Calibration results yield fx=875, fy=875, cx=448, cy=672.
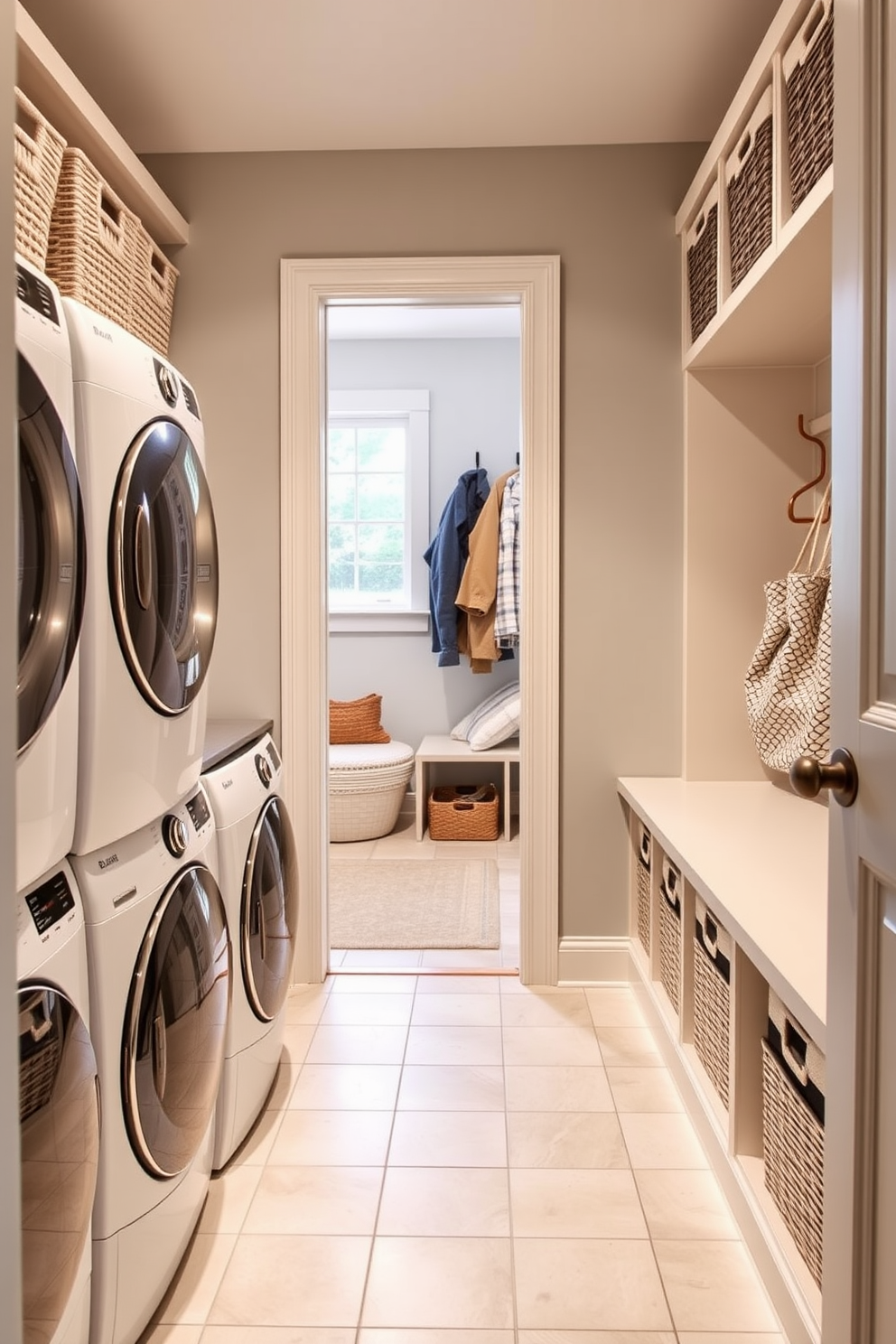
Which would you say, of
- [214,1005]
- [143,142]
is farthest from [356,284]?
[214,1005]

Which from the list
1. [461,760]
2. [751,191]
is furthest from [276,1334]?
[461,760]

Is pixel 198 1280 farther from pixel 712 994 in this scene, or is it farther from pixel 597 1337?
pixel 712 994

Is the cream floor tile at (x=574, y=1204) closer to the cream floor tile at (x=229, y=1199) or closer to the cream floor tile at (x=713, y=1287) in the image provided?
the cream floor tile at (x=713, y=1287)

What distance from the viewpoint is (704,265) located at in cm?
233

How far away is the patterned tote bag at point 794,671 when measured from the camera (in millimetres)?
1921

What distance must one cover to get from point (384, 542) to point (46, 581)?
3.81 metres

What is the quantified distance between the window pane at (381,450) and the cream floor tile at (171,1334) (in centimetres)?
399

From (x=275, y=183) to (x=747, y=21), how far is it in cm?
133

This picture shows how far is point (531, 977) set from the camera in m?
→ 2.66

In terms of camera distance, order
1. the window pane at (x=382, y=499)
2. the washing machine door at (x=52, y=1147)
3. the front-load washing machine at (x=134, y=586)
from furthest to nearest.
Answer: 1. the window pane at (x=382, y=499)
2. the front-load washing machine at (x=134, y=586)
3. the washing machine door at (x=52, y=1147)

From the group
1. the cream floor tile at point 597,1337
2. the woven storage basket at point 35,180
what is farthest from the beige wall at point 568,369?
the cream floor tile at point 597,1337

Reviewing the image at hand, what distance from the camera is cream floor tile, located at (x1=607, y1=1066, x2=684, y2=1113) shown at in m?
2.00

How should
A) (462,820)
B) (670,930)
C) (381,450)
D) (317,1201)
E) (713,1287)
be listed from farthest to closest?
(381,450)
(462,820)
(670,930)
(317,1201)
(713,1287)

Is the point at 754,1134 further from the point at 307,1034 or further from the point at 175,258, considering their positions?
the point at 175,258
